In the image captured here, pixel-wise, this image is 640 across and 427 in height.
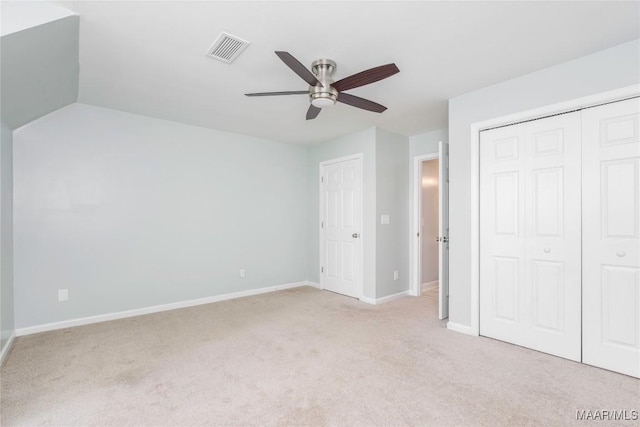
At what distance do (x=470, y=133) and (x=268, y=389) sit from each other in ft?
9.76

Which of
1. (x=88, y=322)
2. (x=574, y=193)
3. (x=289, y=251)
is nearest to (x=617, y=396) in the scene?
(x=574, y=193)

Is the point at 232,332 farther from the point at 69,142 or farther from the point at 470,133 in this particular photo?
the point at 470,133

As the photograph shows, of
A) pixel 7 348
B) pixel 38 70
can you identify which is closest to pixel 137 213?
pixel 7 348

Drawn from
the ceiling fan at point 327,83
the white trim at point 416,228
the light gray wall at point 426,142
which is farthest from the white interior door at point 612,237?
the white trim at point 416,228

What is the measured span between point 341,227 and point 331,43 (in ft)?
9.89

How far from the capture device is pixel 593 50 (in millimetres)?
2385

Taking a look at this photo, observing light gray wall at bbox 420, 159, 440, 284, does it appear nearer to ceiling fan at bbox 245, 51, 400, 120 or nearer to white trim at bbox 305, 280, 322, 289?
white trim at bbox 305, 280, 322, 289

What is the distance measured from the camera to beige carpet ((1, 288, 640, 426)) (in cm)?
187

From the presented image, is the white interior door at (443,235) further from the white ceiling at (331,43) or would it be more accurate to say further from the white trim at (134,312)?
the white trim at (134,312)

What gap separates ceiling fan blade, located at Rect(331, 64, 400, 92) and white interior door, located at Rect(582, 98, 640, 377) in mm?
1748

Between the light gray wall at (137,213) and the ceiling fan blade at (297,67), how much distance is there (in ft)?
8.42

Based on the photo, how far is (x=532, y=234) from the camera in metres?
2.79

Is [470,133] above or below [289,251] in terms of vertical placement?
above

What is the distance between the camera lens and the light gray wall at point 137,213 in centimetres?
325
